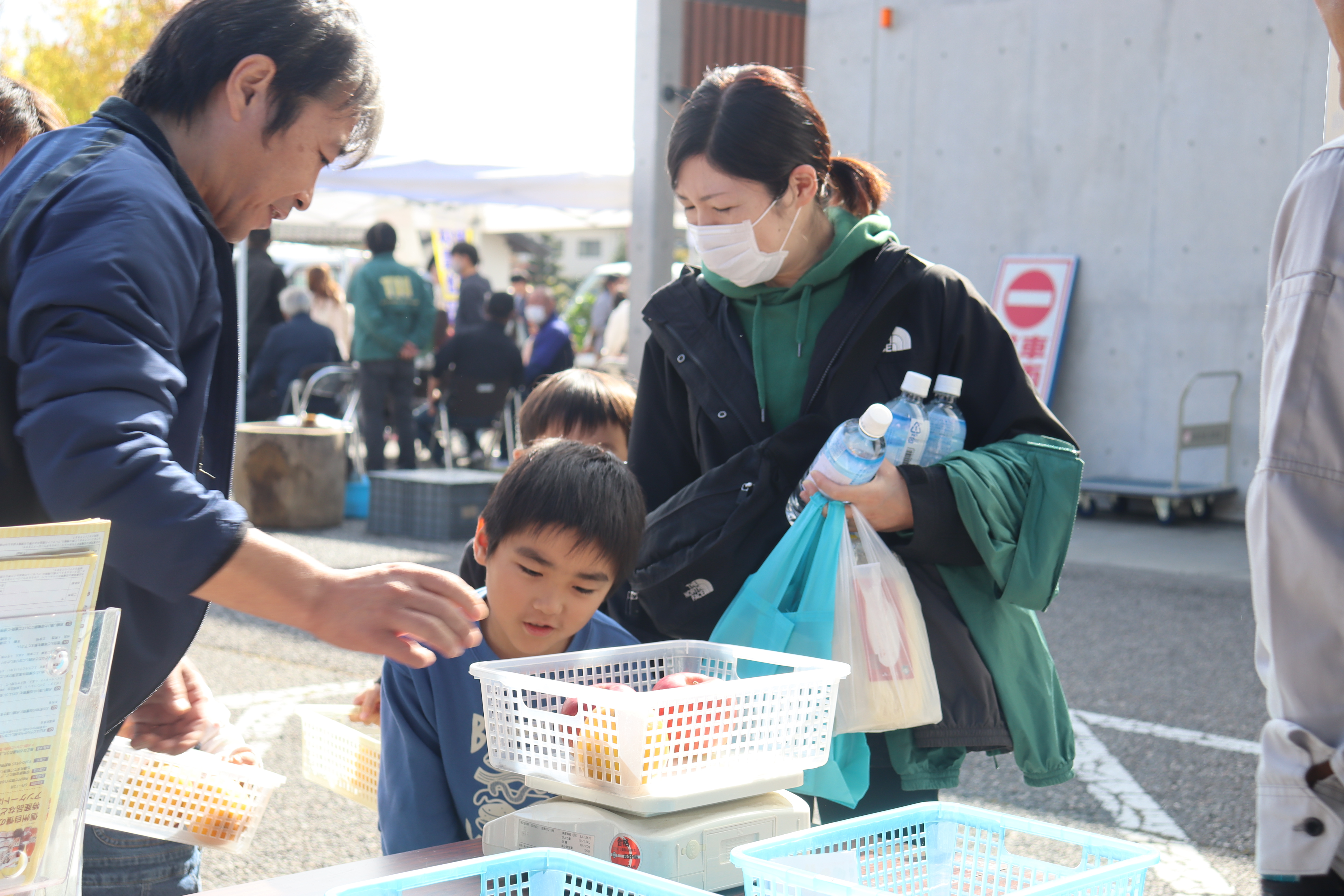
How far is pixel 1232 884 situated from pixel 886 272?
2.12 metres

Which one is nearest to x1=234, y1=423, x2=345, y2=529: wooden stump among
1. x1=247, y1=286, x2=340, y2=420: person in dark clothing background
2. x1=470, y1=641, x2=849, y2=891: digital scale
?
x1=247, y1=286, x2=340, y2=420: person in dark clothing background

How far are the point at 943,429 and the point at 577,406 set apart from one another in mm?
1181

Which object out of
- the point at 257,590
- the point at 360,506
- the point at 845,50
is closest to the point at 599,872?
the point at 257,590

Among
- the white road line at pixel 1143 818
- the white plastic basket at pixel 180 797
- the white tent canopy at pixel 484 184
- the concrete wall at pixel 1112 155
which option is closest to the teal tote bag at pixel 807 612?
the white plastic basket at pixel 180 797

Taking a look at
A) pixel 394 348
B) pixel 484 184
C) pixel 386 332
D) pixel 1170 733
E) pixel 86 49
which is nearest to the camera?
pixel 1170 733

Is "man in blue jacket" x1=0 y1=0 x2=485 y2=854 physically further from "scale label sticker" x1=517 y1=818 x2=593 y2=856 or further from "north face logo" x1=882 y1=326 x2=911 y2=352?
"north face logo" x1=882 y1=326 x2=911 y2=352

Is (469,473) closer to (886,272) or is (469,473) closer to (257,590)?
(886,272)

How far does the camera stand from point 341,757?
2488 millimetres

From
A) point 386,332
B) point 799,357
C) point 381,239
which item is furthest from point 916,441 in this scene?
point 381,239

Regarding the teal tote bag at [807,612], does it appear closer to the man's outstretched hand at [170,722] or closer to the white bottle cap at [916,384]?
the white bottle cap at [916,384]

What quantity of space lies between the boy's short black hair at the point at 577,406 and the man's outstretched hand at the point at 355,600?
174 cm

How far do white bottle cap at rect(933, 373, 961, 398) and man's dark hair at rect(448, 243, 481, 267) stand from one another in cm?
1149

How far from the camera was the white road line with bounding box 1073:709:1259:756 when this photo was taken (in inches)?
177

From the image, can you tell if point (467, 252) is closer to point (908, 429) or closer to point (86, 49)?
point (908, 429)
